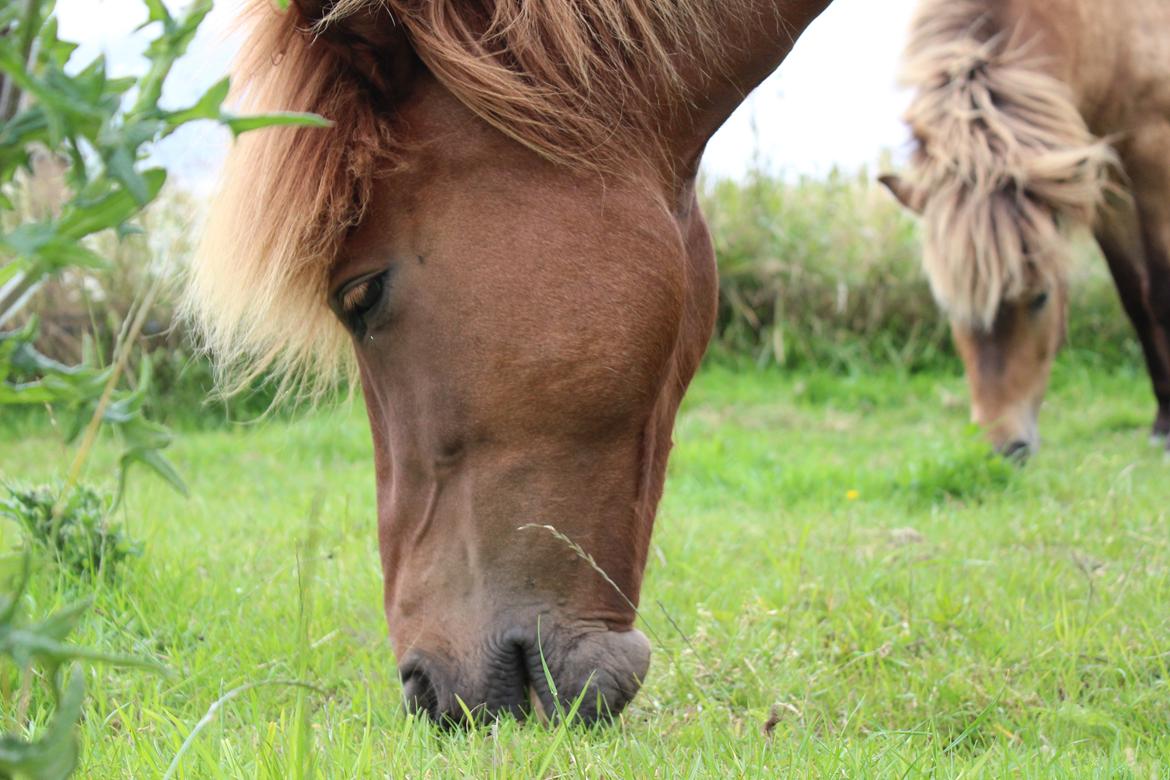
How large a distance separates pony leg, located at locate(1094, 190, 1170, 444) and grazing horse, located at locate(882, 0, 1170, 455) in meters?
0.04

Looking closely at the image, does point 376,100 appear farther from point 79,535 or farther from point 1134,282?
point 1134,282

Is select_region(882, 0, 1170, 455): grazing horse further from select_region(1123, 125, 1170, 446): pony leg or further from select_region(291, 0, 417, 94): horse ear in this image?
select_region(291, 0, 417, 94): horse ear

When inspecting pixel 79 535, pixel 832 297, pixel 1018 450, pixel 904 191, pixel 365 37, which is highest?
pixel 365 37

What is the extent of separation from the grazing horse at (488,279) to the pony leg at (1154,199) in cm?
446

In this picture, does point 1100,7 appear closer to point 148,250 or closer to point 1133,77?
point 1133,77

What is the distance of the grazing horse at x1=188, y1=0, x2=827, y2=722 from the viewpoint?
1883mm

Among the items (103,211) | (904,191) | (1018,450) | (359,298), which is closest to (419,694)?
(359,298)

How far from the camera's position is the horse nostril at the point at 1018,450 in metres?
5.19

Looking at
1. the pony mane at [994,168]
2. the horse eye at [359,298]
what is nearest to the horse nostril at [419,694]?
the horse eye at [359,298]

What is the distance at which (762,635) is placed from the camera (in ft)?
8.46

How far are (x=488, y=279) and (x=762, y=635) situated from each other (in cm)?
117

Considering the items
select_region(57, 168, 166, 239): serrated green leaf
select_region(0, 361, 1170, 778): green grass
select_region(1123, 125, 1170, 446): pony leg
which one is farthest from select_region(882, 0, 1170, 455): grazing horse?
select_region(57, 168, 166, 239): serrated green leaf

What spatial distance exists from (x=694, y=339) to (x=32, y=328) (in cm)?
153

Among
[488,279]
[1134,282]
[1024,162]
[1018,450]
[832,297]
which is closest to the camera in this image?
[488,279]
